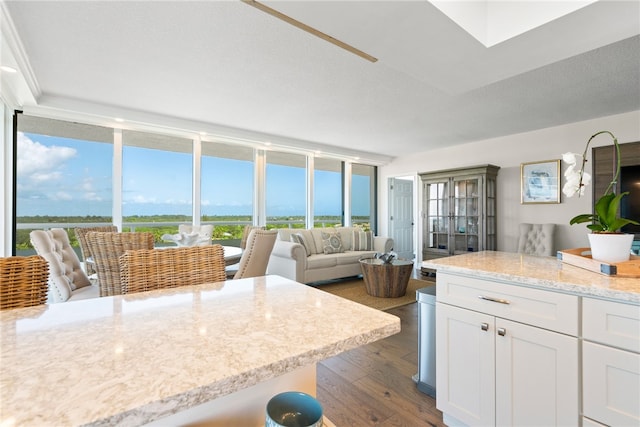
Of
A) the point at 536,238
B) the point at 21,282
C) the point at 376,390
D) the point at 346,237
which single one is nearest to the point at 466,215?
the point at 536,238

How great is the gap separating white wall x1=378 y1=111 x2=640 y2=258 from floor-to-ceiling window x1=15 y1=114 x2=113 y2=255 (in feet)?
18.2

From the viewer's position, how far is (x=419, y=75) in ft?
7.15

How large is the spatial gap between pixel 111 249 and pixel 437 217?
517 cm

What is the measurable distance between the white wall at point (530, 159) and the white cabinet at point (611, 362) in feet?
13.4

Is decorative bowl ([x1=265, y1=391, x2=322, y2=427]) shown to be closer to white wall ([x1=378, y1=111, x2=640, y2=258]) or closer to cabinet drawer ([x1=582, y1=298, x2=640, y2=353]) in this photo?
cabinet drawer ([x1=582, y1=298, x2=640, y2=353])

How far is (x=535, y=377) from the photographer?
4.36 feet

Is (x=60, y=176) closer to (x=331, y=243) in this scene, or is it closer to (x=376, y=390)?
(x=331, y=243)

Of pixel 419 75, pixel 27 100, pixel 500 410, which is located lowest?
pixel 500 410

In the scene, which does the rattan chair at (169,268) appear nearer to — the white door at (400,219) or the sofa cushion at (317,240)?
the sofa cushion at (317,240)

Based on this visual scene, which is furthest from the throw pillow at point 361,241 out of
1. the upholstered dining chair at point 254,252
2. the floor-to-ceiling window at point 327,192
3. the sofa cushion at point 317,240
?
the upholstered dining chair at point 254,252

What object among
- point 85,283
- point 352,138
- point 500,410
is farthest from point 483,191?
point 85,283

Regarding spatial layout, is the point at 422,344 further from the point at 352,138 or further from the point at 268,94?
the point at 352,138

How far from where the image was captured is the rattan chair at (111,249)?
2084 mm

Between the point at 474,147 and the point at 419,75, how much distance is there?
402 cm
